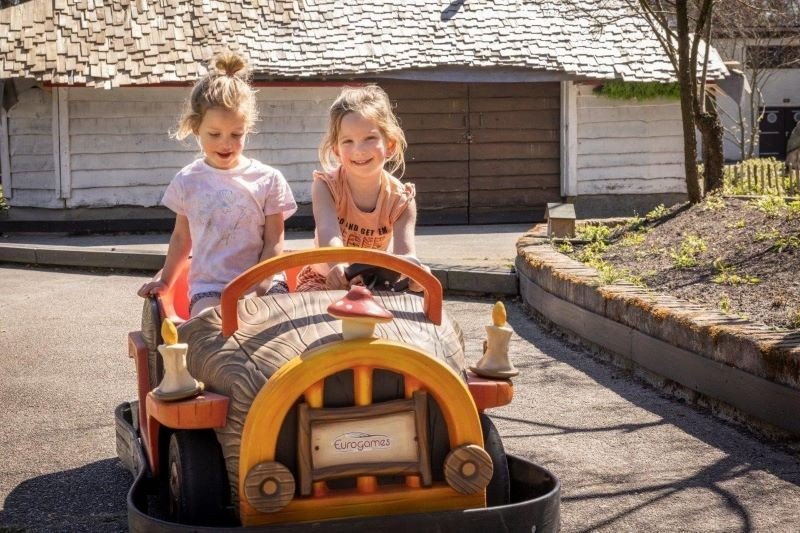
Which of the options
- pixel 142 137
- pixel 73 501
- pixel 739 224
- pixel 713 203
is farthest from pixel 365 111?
pixel 142 137

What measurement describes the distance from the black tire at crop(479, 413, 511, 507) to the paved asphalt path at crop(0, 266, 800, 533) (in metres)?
0.58

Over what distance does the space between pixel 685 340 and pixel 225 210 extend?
2.58 metres

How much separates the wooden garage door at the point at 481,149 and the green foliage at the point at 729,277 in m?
11.0

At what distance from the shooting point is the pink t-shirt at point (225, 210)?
453 centimetres

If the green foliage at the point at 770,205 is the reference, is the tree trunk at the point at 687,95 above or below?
above

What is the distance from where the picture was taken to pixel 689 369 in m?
5.96

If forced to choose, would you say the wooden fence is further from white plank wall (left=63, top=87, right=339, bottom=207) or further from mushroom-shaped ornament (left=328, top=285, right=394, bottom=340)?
mushroom-shaped ornament (left=328, top=285, right=394, bottom=340)

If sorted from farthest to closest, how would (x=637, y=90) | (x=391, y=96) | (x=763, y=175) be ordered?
1. (x=637, y=90)
2. (x=391, y=96)
3. (x=763, y=175)

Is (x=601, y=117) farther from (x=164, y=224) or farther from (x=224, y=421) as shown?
(x=224, y=421)

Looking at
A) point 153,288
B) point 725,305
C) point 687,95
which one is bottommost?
point 725,305

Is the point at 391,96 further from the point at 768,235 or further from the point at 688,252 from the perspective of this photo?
the point at 768,235

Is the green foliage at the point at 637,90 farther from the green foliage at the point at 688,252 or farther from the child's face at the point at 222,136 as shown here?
the child's face at the point at 222,136

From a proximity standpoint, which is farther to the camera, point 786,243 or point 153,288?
point 786,243

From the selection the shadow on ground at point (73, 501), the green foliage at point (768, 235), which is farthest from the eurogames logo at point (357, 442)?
the green foliage at point (768, 235)
